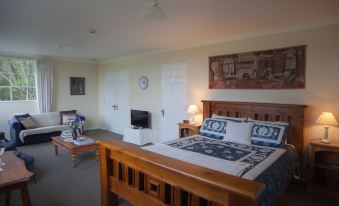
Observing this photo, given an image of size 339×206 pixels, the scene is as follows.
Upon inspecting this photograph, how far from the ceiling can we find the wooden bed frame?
63.7 inches

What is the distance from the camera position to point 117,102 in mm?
6559

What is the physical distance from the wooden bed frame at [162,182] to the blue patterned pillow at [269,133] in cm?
176

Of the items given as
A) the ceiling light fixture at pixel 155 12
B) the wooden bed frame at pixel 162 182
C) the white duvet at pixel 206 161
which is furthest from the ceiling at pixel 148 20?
the white duvet at pixel 206 161

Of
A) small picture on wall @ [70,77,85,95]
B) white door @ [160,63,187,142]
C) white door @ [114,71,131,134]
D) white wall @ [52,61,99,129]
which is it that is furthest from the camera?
small picture on wall @ [70,77,85,95]

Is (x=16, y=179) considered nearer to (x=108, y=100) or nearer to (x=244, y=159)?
(x=244, y=159)

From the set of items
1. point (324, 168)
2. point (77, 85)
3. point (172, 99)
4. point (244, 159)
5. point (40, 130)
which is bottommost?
point (324, 168)

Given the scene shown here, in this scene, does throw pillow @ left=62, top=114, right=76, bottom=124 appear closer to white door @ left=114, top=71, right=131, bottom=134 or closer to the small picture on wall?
the small picture on wall

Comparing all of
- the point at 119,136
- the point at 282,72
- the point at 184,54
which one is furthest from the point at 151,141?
the point at 282,72

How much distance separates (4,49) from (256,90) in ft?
19.1

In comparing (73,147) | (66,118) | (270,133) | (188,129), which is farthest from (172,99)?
(66,118)

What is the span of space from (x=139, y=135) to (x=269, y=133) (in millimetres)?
3094

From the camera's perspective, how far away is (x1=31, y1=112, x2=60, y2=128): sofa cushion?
565 cm

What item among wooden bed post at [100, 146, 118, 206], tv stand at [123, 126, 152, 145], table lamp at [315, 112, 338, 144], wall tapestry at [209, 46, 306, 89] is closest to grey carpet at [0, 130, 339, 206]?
wooden bed post at [100, 146, 118, 206]

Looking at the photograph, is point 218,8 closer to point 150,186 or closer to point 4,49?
point 150,186
